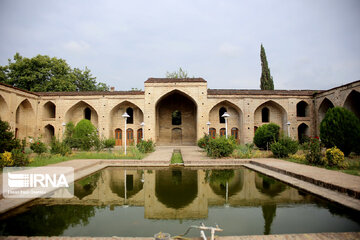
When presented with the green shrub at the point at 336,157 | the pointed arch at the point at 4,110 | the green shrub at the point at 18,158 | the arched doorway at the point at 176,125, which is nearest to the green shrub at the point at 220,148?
the green shrub at the point at 336,157

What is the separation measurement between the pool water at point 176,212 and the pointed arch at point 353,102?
1588 cm

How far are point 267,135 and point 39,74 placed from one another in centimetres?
2517

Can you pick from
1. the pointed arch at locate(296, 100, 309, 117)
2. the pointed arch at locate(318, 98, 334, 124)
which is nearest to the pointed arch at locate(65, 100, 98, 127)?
the pointed arch at locate(296, 100, 309, 117)

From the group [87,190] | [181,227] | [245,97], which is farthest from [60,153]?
[245,97]

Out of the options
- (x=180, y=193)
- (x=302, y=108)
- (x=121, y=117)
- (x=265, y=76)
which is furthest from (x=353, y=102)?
(x=121, y=117)

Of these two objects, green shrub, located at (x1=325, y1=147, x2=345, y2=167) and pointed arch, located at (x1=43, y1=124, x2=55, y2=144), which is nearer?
green shrub, located at (x1=325, y1=147, x2=345, y2=167)

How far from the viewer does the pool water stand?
3137 millimetres

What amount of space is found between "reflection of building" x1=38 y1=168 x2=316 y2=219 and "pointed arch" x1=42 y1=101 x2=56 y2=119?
18.3m

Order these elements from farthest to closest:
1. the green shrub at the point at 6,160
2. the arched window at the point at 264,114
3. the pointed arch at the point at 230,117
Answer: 1. the arched window at the point at 264,114
2. the pointed arch at the point at 230,117
3. the green shrub at the point at 6,160

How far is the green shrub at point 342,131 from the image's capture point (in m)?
10.4

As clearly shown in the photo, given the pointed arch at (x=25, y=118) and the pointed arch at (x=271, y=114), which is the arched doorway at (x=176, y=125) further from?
the pointed arch at (x=25, y=118)

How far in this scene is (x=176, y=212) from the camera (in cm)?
374

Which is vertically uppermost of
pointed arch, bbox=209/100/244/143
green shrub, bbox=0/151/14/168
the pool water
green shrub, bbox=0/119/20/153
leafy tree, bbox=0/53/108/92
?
leafy tree, bbox=0/53/108/92

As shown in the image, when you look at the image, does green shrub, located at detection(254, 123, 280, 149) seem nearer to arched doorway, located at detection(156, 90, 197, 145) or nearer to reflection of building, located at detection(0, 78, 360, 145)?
reflection of building, located at detection(0, 78, 360, 145)
